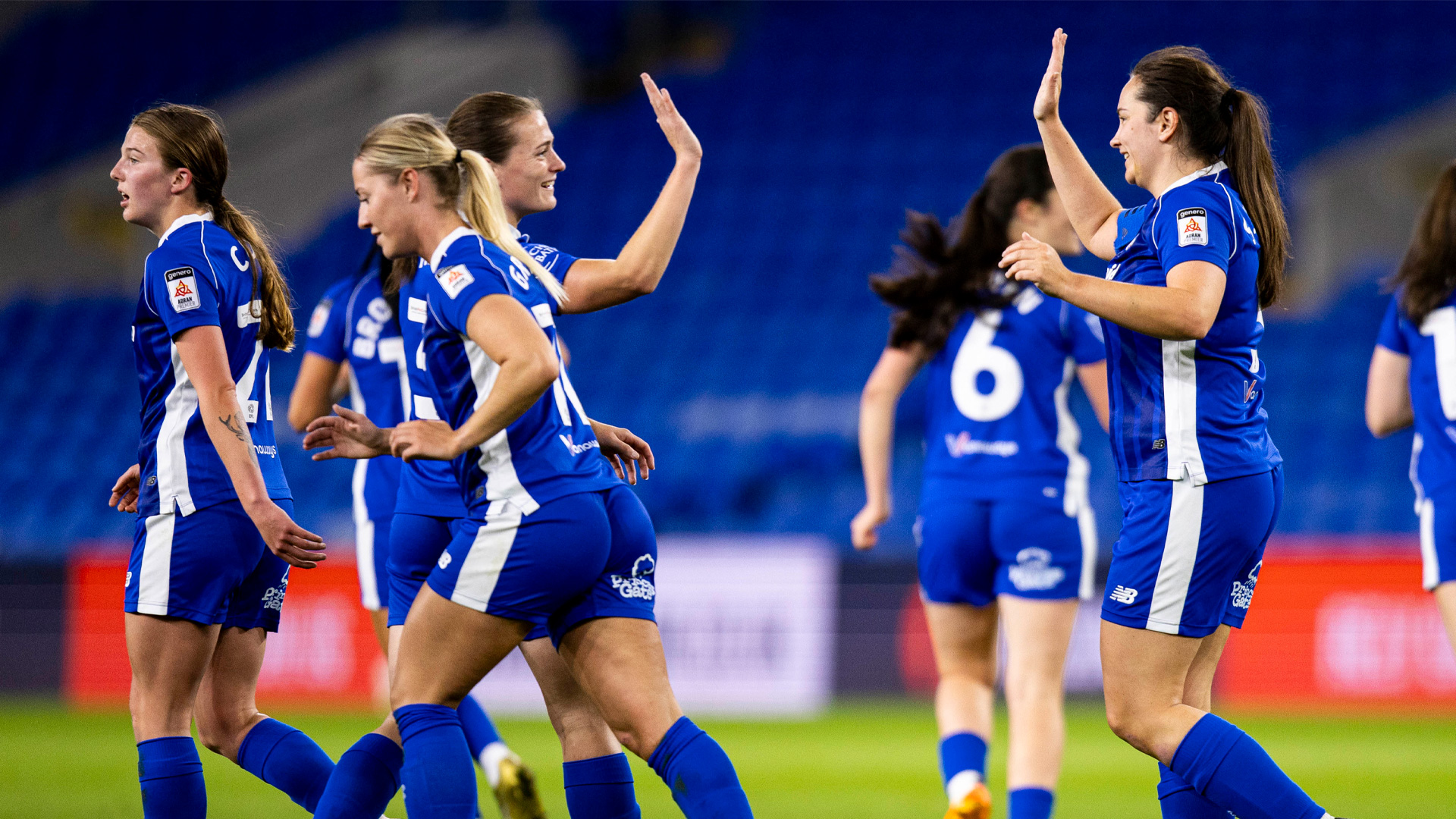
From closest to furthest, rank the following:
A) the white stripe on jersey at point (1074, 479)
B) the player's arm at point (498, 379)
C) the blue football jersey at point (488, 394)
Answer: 1. the player's arm at point (498, 379)
2. the blue football jersey at point (488, 394)
3. the white stripe on jersey at point (1074, 479)

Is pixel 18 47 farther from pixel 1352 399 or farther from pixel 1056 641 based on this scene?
pixel 1056 641

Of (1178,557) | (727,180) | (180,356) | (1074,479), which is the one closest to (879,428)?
(1074,479)

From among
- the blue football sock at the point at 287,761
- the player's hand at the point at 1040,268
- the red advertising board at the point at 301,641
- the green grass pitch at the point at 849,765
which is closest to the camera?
the player's hand at the point at 1040,268

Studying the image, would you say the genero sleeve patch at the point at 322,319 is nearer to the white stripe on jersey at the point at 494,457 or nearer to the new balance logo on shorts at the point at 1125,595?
the white stripe on jersey at the point at 494,457

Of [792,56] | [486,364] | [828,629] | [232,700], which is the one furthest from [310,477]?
[486,364]

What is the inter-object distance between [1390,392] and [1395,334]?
0.19 m

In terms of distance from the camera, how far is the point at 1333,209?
14.4 metres

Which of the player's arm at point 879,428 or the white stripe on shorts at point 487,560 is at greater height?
the player's arm at point 879,428

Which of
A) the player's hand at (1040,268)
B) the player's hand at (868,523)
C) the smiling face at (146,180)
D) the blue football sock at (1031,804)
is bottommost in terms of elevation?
the blue football sock at (1031,804)

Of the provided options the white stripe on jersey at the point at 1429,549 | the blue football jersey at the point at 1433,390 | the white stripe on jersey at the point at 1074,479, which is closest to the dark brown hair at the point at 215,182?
the white stripe on jersey at the point at 1074,479

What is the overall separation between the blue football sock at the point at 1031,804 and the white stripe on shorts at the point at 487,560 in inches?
78.4

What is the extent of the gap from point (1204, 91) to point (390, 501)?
2.84 meters

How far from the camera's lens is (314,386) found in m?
4.94

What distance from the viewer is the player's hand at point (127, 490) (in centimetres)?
395
